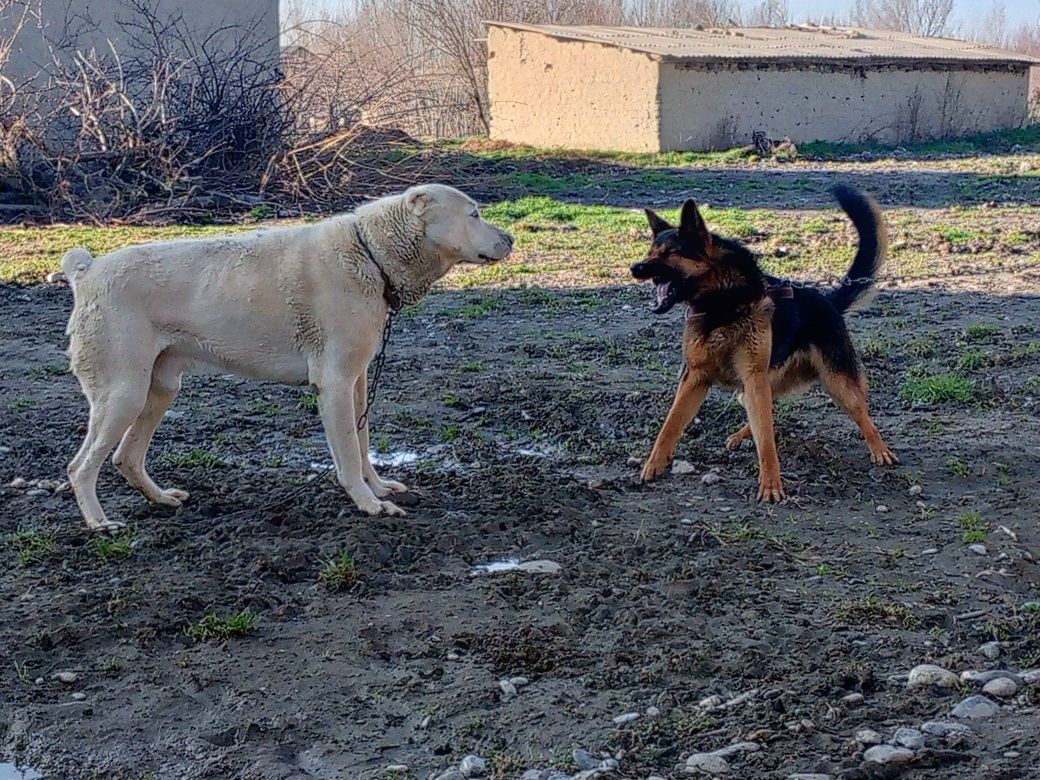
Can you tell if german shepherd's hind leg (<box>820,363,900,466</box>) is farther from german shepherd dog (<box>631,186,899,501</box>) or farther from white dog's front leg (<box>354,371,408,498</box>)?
white dog's front leg (<box>354,371,408,498</box>)

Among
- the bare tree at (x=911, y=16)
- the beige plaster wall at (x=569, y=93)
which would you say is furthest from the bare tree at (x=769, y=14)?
the beige plaster wall at (x=569, y=93)

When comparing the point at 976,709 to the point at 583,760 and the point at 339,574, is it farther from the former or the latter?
the point at 339,574

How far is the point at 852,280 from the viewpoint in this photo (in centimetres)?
664

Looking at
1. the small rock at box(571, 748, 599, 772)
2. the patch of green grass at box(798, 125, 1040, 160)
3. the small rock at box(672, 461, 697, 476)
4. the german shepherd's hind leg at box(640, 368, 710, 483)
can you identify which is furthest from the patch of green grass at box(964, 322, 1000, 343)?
the patch of green grass at box(798, 125, 1040, 160)

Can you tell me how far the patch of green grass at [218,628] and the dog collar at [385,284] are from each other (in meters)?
1.68

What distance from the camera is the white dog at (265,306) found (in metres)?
5.24

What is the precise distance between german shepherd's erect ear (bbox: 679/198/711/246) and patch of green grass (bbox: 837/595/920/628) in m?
2.04

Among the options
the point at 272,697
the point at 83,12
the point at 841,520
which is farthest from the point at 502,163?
the point at 272,697

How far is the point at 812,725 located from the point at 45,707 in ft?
7.71

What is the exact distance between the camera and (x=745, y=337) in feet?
19.3

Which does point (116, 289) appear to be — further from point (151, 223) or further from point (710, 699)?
point (151, 223)

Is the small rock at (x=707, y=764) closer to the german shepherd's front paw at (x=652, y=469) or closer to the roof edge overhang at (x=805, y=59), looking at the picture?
the german shepherd's front paw at (x=652, y=469)

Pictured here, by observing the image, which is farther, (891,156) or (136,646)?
Answer: (891,156)

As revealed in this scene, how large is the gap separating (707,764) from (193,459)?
3.88 metres
